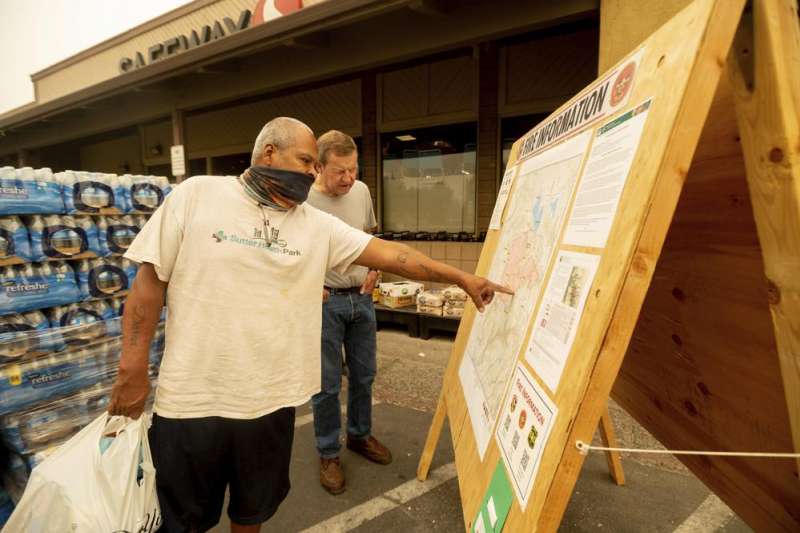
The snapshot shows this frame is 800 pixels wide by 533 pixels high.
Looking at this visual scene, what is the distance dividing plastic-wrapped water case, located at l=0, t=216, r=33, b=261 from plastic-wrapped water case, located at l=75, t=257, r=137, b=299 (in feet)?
1.00

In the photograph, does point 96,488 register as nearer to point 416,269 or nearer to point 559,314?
point 416,269

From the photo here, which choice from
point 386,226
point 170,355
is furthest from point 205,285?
point 386,226

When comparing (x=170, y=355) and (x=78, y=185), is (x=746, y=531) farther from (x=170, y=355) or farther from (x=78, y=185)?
(x=78, y=185)

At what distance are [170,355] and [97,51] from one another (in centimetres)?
1434

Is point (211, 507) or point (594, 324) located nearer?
point (594, 324)

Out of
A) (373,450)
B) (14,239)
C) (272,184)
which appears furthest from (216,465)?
(14,239)

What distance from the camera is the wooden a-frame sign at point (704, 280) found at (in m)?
0.85

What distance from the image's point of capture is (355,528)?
2307 mm

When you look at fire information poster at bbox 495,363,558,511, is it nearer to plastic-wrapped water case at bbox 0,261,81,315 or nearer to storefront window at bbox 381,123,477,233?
plastic-wrapped water case at bbox 0,261,81,315

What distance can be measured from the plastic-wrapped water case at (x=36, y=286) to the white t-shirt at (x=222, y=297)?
62.6 inches

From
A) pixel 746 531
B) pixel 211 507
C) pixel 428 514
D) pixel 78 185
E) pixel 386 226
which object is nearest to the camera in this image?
pixel 211 507

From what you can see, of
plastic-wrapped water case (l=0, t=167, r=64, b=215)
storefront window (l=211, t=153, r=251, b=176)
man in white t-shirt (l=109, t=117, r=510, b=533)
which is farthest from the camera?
storefront window (l=211, t=153, r=251, b=176)

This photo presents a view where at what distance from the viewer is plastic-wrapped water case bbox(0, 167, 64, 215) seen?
7.99 feet

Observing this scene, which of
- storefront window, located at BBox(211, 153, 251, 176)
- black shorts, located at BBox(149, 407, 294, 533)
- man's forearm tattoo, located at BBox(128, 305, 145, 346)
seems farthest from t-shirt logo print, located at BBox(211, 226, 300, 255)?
storefront window, located at BBox(211, 153, 251, 176)
